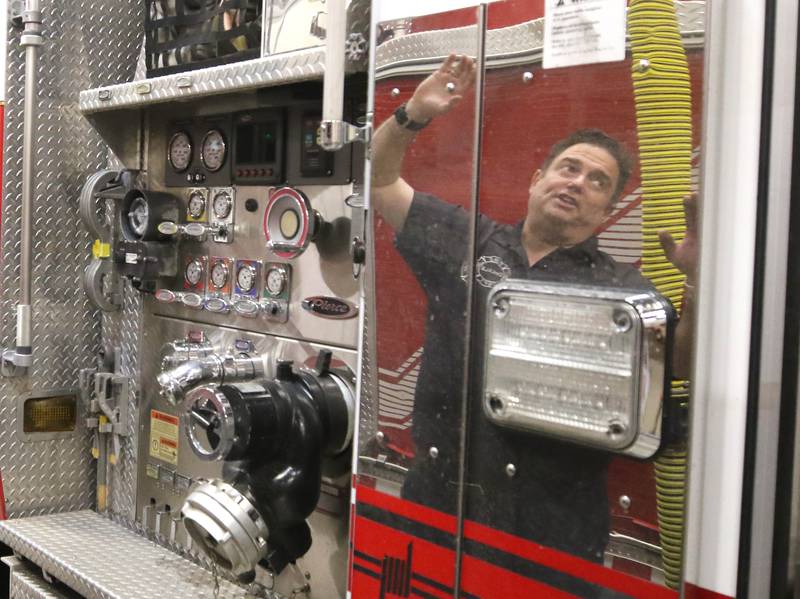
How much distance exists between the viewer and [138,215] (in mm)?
3383

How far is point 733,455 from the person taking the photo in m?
1.40

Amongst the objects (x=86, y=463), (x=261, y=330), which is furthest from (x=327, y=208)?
(x=86, y=463)

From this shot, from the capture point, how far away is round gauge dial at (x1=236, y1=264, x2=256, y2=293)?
121 inches

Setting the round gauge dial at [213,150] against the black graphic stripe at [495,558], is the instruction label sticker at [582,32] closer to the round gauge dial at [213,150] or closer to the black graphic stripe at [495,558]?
the black graphic stripe at [495,558]

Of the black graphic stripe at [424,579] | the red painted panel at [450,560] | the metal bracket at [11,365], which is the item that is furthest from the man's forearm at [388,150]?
the metal bracket at [11,365]

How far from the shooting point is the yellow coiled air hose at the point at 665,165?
4.69ft

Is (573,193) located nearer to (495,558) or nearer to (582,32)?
(582,32)

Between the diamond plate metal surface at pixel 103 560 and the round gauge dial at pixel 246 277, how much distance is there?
3.22ft

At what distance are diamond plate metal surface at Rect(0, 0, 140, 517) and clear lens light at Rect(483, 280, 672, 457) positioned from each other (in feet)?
7.95

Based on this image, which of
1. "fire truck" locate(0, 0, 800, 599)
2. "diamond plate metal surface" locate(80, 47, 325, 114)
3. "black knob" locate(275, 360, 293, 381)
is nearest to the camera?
"fire truck" locate(0, 0, 800, 599)

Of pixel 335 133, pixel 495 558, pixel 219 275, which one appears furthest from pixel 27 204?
pixel 495 558

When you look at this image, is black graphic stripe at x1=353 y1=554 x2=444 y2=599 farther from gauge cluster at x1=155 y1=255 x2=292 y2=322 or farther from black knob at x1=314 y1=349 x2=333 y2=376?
gauge cluster at x1=155 y1=255 x2=292 y2=322

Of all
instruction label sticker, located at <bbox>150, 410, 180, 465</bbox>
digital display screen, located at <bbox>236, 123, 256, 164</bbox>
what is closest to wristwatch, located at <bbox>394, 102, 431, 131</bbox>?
digital display screen, located at <bbox>236, 123, 256, 164</bbox>

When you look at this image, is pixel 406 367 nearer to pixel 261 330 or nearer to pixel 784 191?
pixel 784 191
